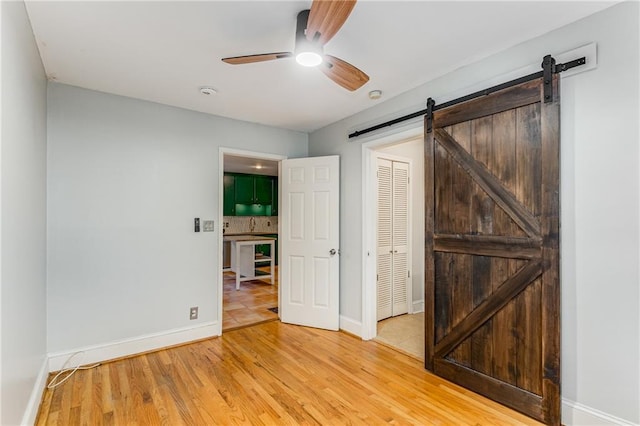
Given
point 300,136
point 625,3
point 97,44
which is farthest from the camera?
point 300,136

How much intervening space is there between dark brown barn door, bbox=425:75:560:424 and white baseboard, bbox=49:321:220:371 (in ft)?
7.72

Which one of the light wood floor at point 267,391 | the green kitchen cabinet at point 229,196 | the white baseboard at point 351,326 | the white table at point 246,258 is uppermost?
the green kitchen cabinet at point 229,196

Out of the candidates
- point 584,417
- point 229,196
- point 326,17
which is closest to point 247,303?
point 229,196

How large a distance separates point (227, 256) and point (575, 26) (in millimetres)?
7297

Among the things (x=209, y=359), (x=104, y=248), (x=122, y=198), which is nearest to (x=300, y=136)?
(x=122, y=198)

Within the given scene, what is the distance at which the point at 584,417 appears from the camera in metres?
1.90

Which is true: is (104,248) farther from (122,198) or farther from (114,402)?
(114,402)

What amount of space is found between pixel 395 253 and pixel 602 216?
8.17 ft

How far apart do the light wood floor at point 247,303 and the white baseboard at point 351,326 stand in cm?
95

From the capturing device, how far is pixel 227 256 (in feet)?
25.4

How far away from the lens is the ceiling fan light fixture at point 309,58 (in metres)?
1.83

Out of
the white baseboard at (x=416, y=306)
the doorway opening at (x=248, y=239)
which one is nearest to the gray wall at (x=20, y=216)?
the doorway opening at (x=248, y=239)

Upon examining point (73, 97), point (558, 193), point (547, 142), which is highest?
point (73, 97)

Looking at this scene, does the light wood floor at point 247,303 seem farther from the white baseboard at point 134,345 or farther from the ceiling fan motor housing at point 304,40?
the ceiling fan motor housing at point 304,40
